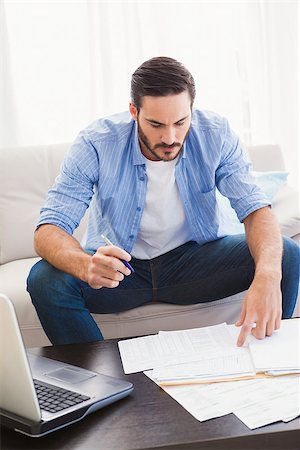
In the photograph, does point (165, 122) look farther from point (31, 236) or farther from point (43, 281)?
point (31, 236)

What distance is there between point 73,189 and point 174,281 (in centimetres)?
40

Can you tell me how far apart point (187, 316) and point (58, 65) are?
158 cm

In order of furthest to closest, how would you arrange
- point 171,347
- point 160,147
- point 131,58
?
point 131,58, point 160,147, point 171,347

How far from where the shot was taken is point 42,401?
4.29 ft

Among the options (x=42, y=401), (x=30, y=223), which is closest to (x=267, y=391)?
(x=42, y=401)

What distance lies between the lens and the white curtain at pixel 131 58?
324 centimetres

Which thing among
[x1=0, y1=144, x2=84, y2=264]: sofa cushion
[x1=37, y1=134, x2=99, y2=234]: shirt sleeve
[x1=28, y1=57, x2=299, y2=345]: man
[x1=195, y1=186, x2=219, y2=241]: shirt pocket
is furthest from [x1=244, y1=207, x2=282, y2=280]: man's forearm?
[x1=0, y1=144, x2=84, y2=264]: sofa cushion

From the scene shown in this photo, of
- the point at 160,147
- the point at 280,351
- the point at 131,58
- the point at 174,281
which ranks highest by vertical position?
the point at 131,58

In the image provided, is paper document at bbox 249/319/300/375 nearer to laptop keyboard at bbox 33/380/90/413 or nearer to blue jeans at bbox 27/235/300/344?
laptop keyboard at bbox 33/380/90/413

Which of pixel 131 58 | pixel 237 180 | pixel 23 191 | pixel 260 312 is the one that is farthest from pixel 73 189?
pixel 131 58

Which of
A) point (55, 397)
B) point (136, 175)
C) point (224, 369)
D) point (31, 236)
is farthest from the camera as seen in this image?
point (31, 236)

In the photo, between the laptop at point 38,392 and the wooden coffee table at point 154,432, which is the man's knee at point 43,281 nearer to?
the laptop at point 38,392

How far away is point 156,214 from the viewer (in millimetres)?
2209

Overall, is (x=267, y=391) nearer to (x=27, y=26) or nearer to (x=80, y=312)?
(x=80, y=312)
